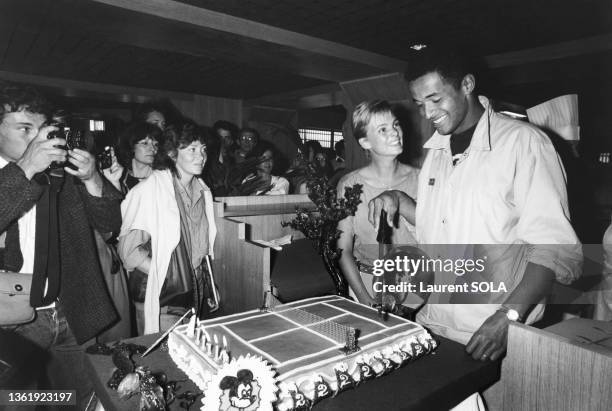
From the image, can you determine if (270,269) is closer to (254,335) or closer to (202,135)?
(254,335)

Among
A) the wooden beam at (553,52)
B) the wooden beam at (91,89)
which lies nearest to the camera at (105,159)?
the wooden beam at (553,52)

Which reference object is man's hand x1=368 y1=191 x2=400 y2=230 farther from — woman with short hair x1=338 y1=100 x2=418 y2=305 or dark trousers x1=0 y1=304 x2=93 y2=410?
dark trousers x1=0 y1=304 x2=93 y2=410

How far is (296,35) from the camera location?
425 centimetres

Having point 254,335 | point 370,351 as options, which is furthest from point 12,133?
point 370,351

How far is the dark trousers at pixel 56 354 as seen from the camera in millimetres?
1637

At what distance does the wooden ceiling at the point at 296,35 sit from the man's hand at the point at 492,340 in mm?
3080

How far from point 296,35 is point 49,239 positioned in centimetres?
345

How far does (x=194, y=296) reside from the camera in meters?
2.25

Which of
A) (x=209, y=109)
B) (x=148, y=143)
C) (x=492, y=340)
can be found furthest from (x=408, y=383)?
(x=209, y=109)

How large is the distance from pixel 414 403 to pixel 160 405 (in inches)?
23.8

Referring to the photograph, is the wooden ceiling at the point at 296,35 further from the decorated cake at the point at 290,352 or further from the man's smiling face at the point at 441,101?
the decorated cake at the point at 290,352

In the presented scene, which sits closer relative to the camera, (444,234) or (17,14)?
(444,234)

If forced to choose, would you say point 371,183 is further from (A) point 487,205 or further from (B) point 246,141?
(B) point 246,141

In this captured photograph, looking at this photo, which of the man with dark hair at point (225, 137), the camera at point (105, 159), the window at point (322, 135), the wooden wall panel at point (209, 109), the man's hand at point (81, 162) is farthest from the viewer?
the window at point (322, 135)
